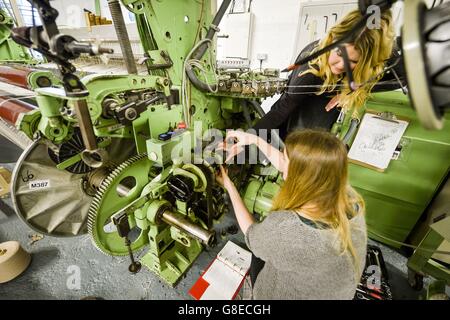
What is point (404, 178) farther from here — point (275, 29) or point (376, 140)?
point (275, 29)

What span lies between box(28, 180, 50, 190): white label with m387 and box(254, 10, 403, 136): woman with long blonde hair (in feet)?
4.28

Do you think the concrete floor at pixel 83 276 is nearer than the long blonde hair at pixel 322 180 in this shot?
No

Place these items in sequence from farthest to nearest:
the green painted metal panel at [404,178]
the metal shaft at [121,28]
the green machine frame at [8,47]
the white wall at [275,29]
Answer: the white wall at [275,29] → the green machine frame at [8,47] → the green painted metal panel at [404,178] → the metal shaft at [121,28]

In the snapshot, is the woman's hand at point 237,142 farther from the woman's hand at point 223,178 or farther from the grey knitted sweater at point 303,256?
the grey knitted sweater at point 303,256

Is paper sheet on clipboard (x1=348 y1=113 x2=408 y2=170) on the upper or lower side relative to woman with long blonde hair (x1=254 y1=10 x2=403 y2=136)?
lower

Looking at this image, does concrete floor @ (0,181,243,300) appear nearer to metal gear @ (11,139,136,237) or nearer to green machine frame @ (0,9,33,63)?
metal gear @ (11,139,136,237)

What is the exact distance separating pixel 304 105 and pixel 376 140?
2.15 feet

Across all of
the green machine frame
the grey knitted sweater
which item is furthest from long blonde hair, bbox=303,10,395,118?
the green machine frame

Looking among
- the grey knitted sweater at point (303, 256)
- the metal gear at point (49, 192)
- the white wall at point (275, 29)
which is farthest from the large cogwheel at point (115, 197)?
the white wall at point (275, 29)

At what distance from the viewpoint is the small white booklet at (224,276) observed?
1268 mm

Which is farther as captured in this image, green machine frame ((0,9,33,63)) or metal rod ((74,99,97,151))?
green machine frame ((0,9,33,63))

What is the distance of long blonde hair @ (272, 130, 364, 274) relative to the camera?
68cm
